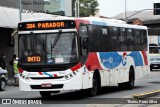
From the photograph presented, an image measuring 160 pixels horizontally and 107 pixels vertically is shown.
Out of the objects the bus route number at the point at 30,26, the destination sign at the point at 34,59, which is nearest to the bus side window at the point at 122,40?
the bus route number at the point at 30,26

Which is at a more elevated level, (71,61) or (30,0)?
(30,0)

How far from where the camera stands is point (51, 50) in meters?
18.2

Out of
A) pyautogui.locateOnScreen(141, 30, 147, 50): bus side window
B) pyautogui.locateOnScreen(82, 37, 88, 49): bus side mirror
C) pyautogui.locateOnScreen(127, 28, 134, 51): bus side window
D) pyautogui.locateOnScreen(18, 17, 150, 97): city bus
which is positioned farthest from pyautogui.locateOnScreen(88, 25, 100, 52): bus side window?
pyautogui.locateOnScreen(141, 30, 147, 50): bus side window

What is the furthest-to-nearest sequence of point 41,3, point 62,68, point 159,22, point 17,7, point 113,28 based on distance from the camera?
1. point 159,22
2. point 41,3
3. point 17,7
4. point 113,28
5. point 62,68

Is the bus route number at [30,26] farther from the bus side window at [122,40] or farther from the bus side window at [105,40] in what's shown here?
the bus side window at [122,40]

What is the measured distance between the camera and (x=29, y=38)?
18.7 metres

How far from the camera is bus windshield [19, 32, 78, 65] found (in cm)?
1816

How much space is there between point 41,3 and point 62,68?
25.1 meters

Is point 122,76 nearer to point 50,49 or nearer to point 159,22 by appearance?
point 50,49

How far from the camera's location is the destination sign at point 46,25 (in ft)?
60.3

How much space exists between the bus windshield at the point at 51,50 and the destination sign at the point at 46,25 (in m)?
0.27

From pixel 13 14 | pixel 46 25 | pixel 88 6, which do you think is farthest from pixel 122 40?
pixel 88 6

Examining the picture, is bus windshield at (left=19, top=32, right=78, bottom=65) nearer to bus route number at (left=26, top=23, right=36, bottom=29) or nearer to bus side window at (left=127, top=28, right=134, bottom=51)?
bus route number at (left=26, top=23, right=36, bottom=29)

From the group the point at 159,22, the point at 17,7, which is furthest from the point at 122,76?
the point at 159,22
